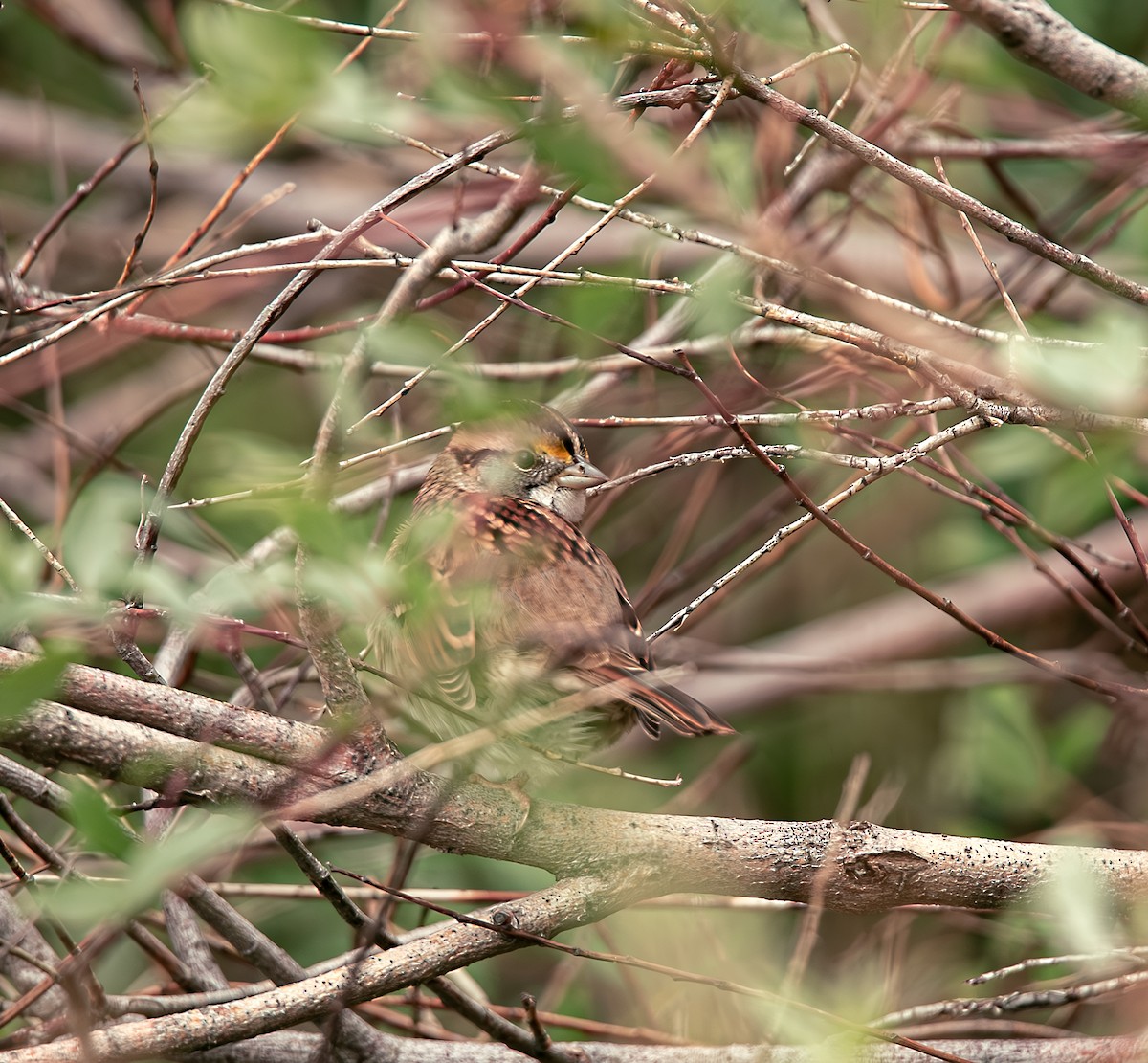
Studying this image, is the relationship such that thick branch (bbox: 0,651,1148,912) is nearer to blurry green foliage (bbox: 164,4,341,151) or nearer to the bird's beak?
the bird's beak

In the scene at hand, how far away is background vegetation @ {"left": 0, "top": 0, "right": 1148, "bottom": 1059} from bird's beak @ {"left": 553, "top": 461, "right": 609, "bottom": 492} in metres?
0.19

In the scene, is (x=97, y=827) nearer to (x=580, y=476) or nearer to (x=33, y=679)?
(x=33, y=679)

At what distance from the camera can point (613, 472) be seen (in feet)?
14.6

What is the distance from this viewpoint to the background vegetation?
64.1 inches

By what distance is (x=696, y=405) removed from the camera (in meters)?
4.58

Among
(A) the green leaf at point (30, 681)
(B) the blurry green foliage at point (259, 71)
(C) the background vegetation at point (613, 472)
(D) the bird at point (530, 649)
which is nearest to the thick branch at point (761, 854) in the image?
(C) the background vegetation at point (613, 472)

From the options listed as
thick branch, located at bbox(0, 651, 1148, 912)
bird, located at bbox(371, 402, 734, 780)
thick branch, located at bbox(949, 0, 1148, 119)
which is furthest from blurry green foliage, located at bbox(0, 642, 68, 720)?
thick branch, located at bbox(949, 0, 1148, 119)

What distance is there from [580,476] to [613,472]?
55 centimetres

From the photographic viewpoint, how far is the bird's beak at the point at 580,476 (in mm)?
3865

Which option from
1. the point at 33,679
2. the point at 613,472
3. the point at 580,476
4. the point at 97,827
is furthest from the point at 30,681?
the point at 613,472

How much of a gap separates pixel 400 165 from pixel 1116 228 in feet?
9.84

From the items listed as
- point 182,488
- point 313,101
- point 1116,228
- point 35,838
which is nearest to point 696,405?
point 1116,228

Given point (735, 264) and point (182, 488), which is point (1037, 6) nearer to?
point (735, 264)

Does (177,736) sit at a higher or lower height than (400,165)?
lower
